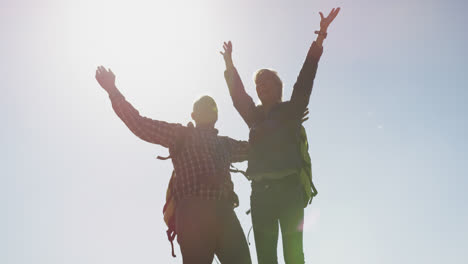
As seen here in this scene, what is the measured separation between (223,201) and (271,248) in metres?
1.00

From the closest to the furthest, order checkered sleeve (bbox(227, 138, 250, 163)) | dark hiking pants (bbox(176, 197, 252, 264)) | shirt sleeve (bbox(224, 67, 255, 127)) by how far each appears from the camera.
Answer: dark hiking pants (bbox(176, 197, 252, 264)) < shirt sleeve (bbox(224, 67, 255, 127)) < checkered sleeve (bbox(227, 138, 250, 163))

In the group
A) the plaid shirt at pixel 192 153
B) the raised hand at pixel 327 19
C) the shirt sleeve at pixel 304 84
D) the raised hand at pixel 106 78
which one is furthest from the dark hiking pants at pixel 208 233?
the raised hand at pixel 327 19

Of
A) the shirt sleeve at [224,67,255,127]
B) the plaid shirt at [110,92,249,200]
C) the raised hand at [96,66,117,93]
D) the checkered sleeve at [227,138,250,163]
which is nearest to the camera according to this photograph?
the plaid shirt at [110,92,249,200]

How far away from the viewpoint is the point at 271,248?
489cm

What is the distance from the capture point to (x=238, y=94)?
5.94 m

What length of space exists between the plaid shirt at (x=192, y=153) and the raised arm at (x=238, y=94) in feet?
1.92

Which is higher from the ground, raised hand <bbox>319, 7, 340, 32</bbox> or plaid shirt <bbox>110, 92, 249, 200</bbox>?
raised hand <bbox>319, 7, 340, 32</bbox>

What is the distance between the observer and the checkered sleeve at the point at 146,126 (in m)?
5.97

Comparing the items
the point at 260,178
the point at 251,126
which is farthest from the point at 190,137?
the point at 260,178

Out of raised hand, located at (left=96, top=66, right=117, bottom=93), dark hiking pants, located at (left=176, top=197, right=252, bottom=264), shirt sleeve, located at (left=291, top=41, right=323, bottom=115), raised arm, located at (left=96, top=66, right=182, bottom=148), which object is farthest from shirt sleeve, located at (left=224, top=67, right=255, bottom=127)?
raised hand, located at (left=96, top=66, right=117, bottom=93)

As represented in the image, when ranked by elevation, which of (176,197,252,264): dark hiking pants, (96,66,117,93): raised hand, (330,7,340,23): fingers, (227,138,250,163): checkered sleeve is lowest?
(176,197,252,264): dark hiking pants

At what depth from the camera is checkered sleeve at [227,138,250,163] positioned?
21.0 feet

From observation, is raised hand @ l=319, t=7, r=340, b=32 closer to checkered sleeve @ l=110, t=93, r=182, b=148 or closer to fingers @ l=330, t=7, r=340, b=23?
fingers @ l=330, t=7, r=340, b=23

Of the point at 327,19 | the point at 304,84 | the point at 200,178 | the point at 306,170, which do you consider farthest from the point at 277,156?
the point at 327,19
